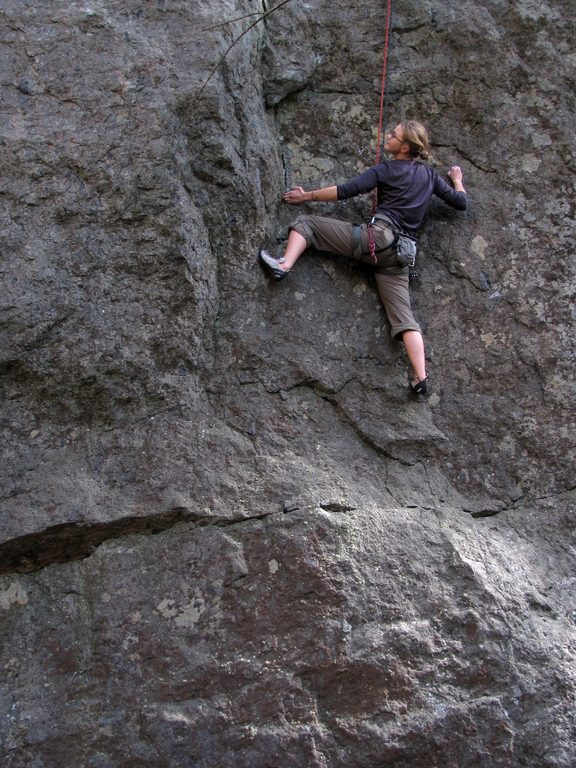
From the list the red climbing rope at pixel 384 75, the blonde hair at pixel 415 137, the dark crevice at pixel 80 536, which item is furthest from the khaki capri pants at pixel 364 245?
the dark crevice at pixel 80 536

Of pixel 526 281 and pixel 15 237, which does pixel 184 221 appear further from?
pixel 526 281

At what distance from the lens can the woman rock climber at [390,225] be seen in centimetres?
394

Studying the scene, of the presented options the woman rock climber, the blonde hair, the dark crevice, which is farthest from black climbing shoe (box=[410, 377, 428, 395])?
the blonde hair

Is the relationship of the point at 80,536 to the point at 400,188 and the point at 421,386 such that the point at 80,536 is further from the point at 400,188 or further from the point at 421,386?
the point at 400,188

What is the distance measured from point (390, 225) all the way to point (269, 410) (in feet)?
3.80

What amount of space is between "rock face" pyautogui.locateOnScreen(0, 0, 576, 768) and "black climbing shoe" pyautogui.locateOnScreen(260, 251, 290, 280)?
95 millimetres

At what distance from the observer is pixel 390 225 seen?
4039 mm

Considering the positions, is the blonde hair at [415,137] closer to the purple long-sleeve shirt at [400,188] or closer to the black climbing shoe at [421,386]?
the purple long-sleeve shirt at [400,188]

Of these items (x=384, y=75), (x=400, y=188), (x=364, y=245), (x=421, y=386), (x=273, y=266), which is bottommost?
(x=421, y=386)

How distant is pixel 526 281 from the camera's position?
166 inches

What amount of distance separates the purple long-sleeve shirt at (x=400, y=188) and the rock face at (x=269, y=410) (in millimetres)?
200

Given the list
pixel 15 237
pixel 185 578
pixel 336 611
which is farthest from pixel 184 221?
pixel 336 611

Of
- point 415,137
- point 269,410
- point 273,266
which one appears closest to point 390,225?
point 415,137

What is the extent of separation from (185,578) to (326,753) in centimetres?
92
